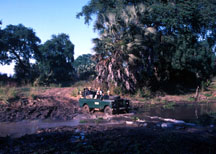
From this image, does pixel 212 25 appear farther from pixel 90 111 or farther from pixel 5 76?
pixel 5 76

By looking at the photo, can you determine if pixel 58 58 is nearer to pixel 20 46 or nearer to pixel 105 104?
pixel 20 46

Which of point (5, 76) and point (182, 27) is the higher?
point (182, 27)

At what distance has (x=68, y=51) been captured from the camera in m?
43.2

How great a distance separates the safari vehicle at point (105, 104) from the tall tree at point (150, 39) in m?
4.88

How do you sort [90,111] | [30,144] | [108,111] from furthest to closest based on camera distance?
1. [90,111]
2. [108,111]
3. [30,144]

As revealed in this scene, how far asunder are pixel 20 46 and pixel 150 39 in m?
22.8

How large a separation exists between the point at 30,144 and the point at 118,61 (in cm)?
1321

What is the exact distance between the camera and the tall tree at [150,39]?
20.2m

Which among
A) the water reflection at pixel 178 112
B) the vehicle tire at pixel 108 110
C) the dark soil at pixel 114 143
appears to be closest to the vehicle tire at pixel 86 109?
the vehicle tire at pixel 108 110

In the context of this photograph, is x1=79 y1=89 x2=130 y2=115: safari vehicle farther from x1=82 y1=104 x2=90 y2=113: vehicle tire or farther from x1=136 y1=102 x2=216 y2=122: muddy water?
x1=136 y1=102 x2=216 y2=122: muddy water

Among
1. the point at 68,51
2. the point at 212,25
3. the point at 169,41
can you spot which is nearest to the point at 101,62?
the point at 169,41

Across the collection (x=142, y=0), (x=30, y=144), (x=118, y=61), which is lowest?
(x=30, y=144)

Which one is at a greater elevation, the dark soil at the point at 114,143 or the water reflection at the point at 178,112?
the water reflection at the point at 178,112

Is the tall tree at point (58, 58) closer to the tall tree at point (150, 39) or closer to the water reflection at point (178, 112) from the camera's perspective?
the tall tree at point (150, 39)
